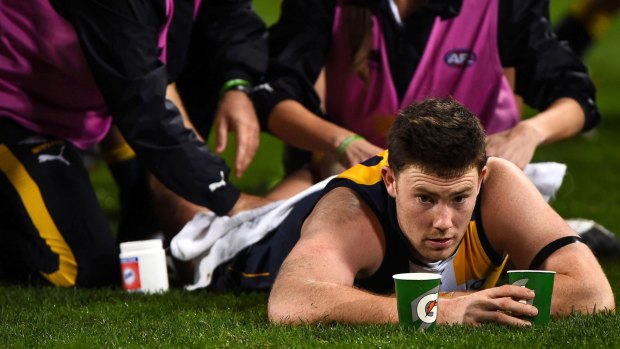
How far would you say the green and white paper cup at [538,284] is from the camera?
376 centimetres

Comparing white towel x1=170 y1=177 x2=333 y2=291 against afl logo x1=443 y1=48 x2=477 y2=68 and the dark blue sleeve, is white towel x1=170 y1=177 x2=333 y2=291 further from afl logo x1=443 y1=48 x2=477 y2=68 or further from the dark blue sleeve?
afl logo x1=443 y1=48 x2=477 y2=68

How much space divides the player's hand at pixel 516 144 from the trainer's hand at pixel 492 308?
1.55 meters

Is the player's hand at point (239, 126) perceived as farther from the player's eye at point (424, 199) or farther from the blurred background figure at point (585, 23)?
the blurred background figure at point (585, 23)

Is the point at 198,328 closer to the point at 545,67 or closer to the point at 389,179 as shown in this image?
the point at 389,179

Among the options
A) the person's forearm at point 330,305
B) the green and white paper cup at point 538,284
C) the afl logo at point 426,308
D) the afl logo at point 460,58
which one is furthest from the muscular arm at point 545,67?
the afl logo at point 426,308

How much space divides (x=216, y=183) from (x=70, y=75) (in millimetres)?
851

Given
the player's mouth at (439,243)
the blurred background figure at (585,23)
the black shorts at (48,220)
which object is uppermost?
the player's mouth at (439,243)

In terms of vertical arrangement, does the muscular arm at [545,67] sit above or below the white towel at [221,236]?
above

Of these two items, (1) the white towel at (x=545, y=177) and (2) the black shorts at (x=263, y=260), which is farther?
(1) the white towel at (x=545, y=177)

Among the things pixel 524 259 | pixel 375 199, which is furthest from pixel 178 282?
pixel 524 259

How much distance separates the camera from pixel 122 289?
528 centimetres

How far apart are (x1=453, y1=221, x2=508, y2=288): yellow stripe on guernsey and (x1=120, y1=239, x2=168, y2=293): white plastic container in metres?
1.37

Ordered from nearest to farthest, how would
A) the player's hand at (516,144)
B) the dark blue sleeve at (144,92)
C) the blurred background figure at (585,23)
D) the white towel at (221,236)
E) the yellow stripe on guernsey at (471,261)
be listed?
the yellow stripe on guernsey at (471,261), the dark blue sleeve at (144,92), the white towel at (221,236), the player's hand at (516,144), the blurred background figure at (585,23)

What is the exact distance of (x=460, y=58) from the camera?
5812mm
